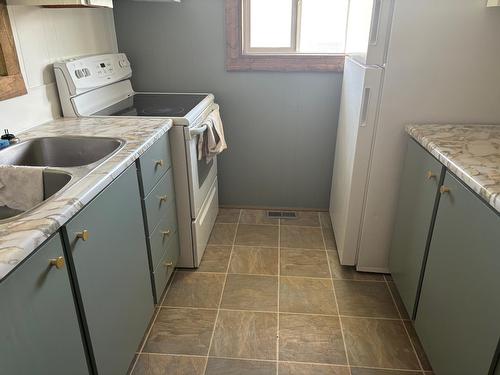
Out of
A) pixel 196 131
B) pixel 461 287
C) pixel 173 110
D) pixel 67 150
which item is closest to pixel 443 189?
pixel 461 287

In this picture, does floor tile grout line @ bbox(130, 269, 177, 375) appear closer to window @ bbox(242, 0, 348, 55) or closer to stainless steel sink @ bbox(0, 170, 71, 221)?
stainless steel sink @ bbox(0, 170, 71, 221)

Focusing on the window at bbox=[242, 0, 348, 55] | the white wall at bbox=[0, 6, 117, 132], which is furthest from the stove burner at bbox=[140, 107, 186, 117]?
the window at bbox=[242, 0, 348, 55]

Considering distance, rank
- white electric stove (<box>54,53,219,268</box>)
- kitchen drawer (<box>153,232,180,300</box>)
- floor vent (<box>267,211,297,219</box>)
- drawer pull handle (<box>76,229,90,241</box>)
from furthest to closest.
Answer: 1. floor vent (<box>267,211,297,219</box>)
2. white electric stove (<box>54,53,219,268</box>)
3. kitchen drawer (<box>153,232,180,300</box>)
4. drawer pull handle (<box>76,229,90,241</box>)

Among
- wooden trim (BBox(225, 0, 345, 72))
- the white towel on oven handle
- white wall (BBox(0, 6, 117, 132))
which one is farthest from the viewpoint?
wooden trim (BBox(225, 0, 345, 72))

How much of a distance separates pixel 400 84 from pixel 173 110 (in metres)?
1.20

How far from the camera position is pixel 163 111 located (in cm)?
214

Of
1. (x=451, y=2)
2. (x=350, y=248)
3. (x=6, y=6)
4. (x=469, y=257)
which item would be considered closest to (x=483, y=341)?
(x=469, y=257)

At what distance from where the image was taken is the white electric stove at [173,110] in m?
1.97

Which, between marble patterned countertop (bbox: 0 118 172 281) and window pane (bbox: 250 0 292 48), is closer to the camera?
marble patterned countertop (bbox: 0 118 172 281)

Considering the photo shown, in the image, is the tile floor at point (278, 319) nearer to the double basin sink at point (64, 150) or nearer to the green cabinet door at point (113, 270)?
the green cabinet door at point (113, 270)

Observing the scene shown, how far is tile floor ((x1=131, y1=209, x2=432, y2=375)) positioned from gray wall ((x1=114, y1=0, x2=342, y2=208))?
0.57 metres

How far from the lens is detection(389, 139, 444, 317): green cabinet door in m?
1.59

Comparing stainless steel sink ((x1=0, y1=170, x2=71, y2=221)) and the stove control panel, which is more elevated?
the stove control panel

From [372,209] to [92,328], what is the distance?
1511 millimetres
